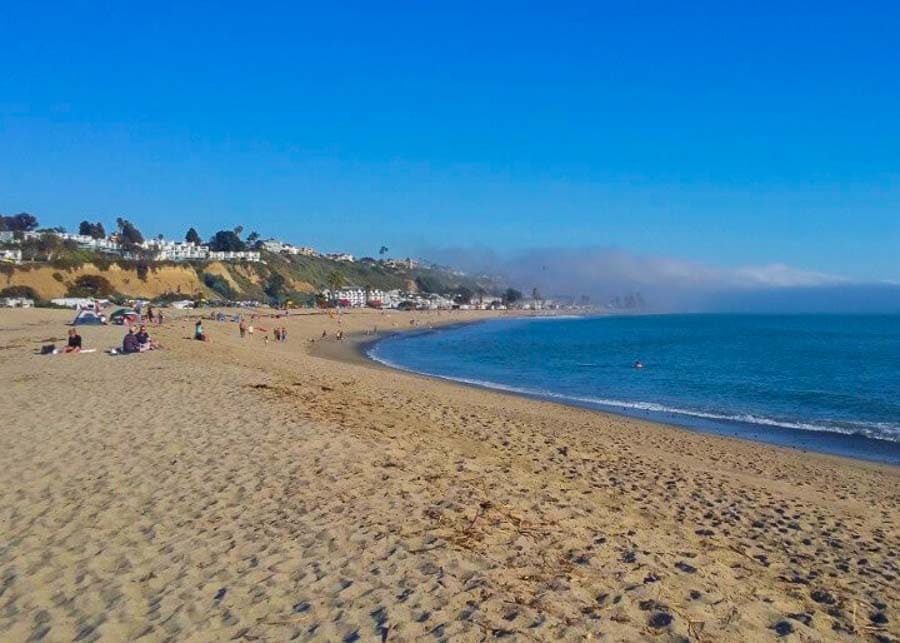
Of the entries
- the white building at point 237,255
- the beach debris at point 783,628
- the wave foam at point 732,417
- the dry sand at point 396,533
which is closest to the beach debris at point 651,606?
the dry sand at point 396,533

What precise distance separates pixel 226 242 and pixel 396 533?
19092cm

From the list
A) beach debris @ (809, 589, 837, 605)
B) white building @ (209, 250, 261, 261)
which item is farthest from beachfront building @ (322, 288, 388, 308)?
beach debris @ (809, 589, 837, 605)

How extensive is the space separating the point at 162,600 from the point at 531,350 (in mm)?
51835

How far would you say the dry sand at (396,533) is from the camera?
204 inches

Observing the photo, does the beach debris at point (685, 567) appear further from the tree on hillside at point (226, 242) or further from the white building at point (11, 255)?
the tree on hillside at point (226, 242)

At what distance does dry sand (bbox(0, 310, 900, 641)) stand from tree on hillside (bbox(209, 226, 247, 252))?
179m

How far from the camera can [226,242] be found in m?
186

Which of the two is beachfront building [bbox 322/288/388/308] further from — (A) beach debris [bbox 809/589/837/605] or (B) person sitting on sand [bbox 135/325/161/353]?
(A) beach debris [bbox 809/589/837/605]

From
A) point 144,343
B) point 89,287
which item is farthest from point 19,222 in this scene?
point 144,343

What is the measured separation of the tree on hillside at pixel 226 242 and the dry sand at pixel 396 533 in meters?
179

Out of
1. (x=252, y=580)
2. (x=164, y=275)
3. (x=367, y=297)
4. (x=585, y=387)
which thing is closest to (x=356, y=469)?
(x=252, y=580)

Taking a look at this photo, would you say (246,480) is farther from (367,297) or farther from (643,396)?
(367,297)

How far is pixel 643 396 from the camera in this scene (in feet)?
92.8

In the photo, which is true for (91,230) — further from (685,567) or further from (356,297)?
(685,567)
